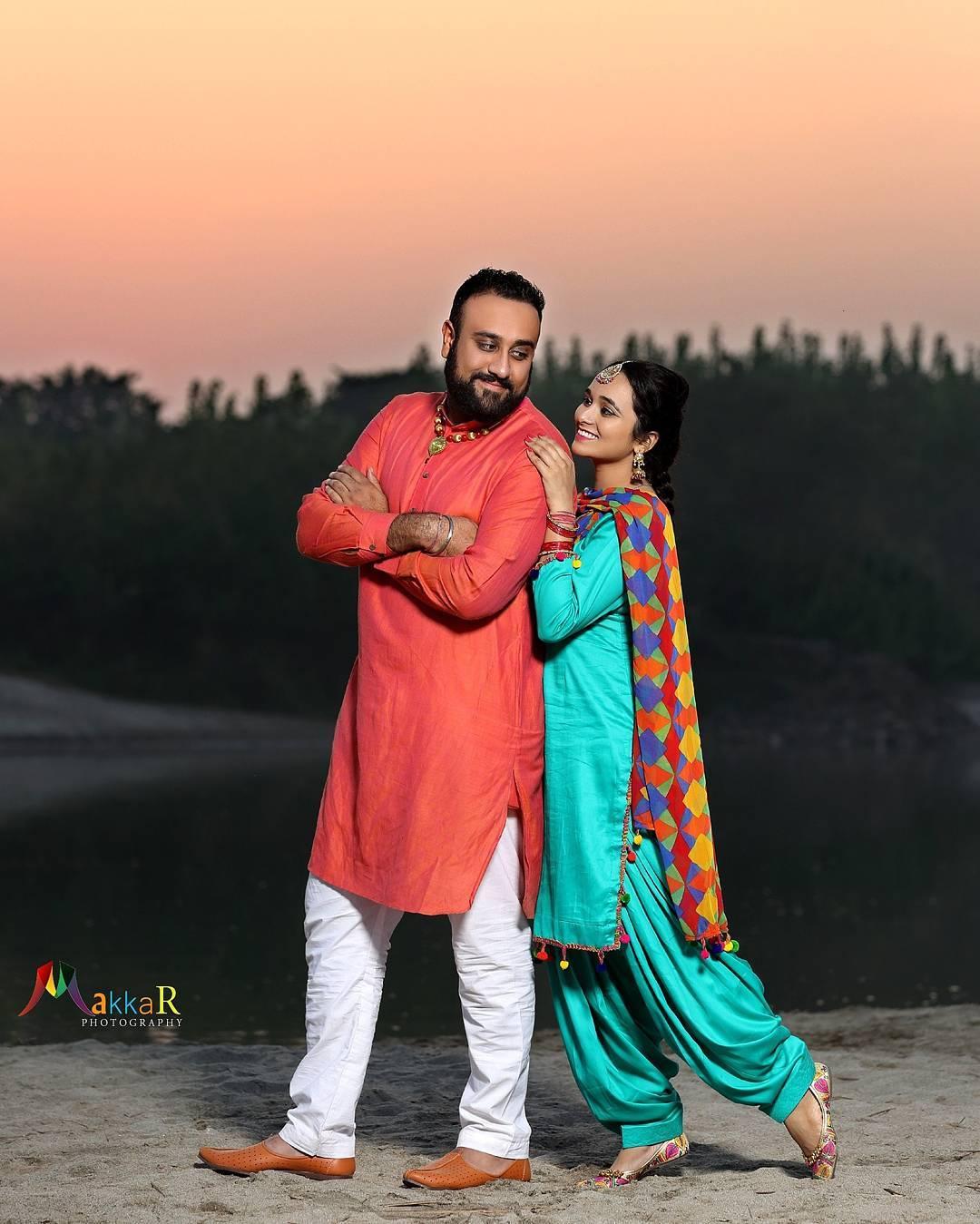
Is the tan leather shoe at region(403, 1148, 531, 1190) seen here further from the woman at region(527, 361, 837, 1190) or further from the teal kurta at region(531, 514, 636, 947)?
the teal kurta at region(531, 514, 636, 947)

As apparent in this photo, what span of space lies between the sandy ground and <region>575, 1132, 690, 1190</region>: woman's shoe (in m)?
0.02

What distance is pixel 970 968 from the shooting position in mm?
Answer: 7449

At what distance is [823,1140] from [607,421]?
1.44 meters

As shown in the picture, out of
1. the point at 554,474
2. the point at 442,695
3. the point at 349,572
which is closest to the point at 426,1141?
the point at 442,695

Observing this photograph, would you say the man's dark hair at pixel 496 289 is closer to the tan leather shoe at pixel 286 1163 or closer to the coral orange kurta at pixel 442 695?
the coral orange kurta at pixel 442 695

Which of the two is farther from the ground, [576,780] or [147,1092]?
[576,780]

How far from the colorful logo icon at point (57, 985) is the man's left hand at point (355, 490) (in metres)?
3.47

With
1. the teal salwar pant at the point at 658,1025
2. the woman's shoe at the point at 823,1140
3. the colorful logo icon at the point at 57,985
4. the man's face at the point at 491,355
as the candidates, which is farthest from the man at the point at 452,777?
the colorful logo icon at the point at 57,985

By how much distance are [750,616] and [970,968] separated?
22.7m

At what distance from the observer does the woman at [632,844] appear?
3.29 meters

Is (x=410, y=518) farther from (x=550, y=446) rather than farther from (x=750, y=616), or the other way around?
(x=750, y=616)

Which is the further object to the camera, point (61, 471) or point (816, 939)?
point (61, 471)

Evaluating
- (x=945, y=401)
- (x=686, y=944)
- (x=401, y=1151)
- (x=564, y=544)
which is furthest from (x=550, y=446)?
(x=945, y=401)

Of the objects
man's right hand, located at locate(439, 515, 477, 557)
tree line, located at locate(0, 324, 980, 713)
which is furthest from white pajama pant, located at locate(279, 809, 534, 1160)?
tree line, located at locate(0, 324, 980, 713)
